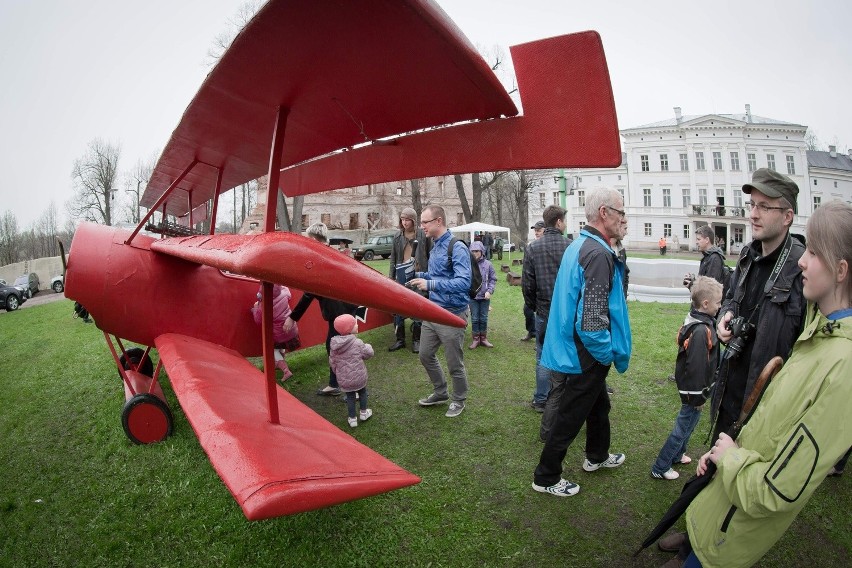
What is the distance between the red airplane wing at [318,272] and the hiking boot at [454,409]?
109 inches

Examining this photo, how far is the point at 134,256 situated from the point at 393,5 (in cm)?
344

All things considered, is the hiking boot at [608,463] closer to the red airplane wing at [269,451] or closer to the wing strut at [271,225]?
the red airplane wing at [269,451]

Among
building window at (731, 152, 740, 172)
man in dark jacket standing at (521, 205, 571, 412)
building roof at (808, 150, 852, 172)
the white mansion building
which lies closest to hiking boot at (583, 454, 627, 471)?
man in dark jacket standing at (521, 205, 571, 412)

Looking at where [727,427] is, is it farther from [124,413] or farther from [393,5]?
[124,413]

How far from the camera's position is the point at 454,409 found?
4.30 metres

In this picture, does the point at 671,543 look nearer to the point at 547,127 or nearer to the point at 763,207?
the point at 763,207

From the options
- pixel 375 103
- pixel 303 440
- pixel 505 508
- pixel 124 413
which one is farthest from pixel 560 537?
pixel 124 413

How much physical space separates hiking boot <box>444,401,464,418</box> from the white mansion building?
47.2 metres

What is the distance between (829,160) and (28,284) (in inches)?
3322

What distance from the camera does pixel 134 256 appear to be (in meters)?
3.62

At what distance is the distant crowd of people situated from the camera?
4.24 ft

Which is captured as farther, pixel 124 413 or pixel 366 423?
pixel 366 423

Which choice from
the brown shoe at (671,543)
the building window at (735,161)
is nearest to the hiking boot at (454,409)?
the brown shoe at (671,543)

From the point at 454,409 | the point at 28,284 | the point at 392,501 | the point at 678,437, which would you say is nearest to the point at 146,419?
the point at 392,501
